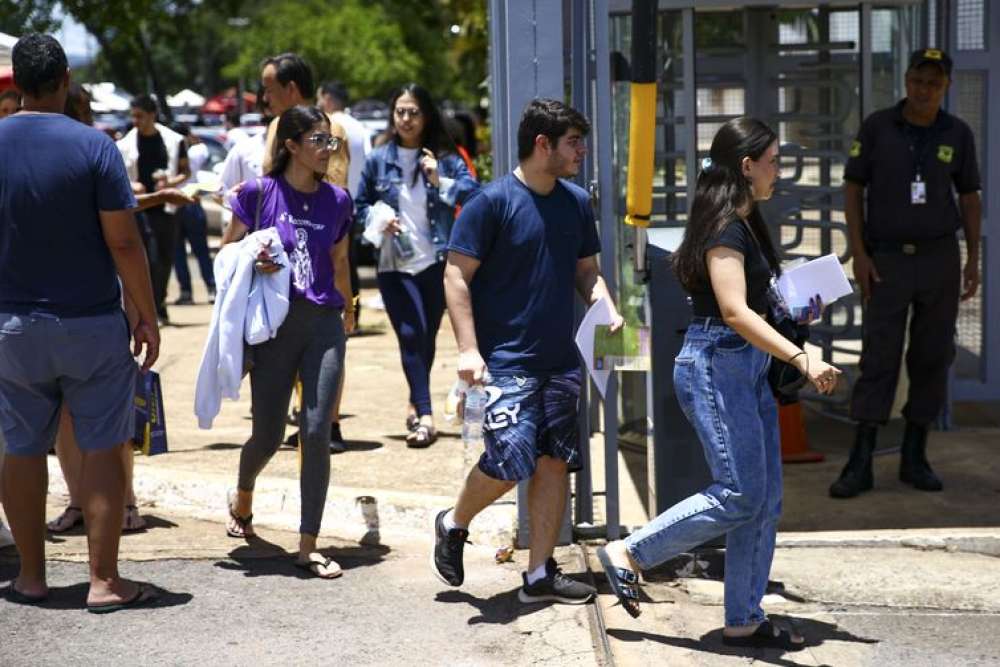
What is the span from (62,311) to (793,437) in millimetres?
4095

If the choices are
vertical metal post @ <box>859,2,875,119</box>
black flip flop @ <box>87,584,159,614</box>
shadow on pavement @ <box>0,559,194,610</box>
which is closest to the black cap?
vertical metal post @ <box>859,2,875,119</box>

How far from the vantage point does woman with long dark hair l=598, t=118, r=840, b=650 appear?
5199 millimetres

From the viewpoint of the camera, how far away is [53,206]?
5641 mm

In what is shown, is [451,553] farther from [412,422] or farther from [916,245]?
[916,245]

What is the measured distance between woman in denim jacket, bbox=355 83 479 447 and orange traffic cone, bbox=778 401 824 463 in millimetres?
1931

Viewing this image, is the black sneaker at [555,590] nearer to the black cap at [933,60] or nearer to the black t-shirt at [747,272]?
the black t-shirt at [747,272]

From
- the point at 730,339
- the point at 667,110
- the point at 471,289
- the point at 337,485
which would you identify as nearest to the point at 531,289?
the point at 471,289

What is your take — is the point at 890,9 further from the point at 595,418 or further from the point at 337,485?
the point at 337,485

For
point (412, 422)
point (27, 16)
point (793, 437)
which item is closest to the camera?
point (793, 437)

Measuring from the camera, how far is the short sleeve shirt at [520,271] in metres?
5.70

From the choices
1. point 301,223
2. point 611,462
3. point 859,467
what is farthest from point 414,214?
point 859,467

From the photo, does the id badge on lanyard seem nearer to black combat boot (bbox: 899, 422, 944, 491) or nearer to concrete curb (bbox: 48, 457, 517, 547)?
black combat boot (bbox: 899, 422, 944, 491)

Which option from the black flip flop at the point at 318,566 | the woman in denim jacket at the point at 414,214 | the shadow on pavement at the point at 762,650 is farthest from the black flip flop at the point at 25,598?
the woman in denim jacket at the point at 414,214

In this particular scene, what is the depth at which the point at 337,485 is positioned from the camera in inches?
301
